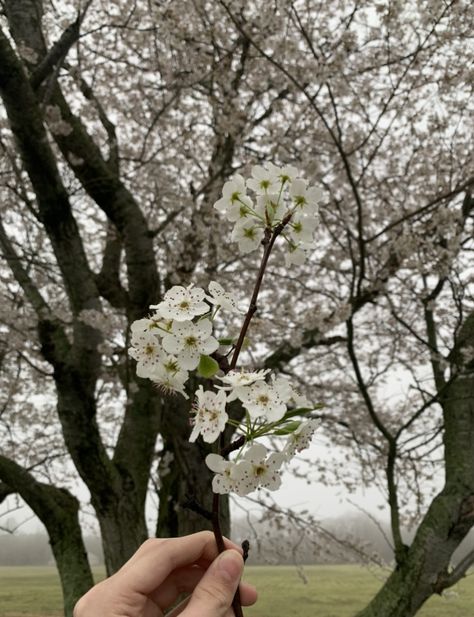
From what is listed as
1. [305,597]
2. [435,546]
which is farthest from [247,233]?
[305,597]

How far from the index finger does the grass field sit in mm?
5290

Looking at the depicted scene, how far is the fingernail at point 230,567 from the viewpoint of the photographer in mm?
963

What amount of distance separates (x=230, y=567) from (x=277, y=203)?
0.70 metres

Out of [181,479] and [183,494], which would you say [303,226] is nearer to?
[183,494]

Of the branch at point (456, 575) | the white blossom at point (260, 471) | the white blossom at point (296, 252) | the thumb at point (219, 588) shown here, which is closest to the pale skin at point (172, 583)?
the thumb at point (219, 588)

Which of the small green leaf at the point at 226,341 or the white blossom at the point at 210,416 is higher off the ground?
the small green leaf at the point at 226,341

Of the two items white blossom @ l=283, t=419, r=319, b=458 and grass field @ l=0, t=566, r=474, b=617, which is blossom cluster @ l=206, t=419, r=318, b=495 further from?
grass field @ l=0, t=566, r=474, b=617

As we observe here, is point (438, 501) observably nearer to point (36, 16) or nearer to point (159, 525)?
point (159, 525)

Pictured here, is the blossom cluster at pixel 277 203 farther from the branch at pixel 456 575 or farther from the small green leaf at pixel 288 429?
the branch at pixel 456 575

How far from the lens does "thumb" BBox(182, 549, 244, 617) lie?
961 millimetres

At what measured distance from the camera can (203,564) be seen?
1211 mm

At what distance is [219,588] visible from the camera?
966 mm

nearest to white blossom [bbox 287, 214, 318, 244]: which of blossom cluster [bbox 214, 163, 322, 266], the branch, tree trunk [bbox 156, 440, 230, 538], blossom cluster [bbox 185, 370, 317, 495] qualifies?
blossom cluster [bbox 214, 163, 322, 266]

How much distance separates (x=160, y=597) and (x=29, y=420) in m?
6.09
